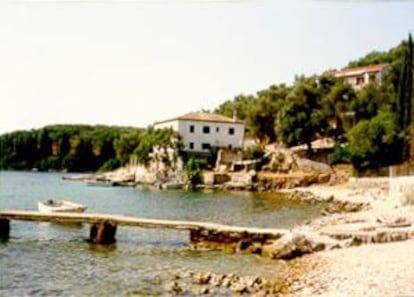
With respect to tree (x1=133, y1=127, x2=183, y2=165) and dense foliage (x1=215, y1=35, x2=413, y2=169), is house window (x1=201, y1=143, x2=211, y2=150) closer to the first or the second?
tree (x1=133, y1=127, x2=183, y2=165)

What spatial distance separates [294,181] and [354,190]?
14.9 meters

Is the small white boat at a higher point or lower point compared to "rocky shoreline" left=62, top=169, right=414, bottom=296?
higher

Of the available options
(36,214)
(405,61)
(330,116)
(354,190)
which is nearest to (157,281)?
(36,214)

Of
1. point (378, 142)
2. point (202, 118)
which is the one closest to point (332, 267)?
point (378, 142)

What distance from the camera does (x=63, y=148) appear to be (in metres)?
174

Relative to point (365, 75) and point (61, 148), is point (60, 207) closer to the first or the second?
point (365, 75)

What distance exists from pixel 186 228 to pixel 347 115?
56.0 metres

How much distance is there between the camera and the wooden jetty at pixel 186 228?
27.9 meters

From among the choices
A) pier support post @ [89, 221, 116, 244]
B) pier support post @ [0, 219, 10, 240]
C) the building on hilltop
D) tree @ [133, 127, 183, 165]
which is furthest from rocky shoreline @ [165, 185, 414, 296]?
the building on hilltop

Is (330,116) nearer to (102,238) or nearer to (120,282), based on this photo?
(102,238)

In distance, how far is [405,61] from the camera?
213ft

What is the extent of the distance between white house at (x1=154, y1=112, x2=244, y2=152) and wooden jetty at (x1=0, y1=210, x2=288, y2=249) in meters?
61.2

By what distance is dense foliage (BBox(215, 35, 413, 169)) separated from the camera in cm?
6575

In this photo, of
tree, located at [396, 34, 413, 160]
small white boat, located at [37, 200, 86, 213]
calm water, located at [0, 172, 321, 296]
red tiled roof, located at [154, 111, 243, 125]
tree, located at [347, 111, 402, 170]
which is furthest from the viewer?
red tiled roof, located at [154, 111, 243, 125]
